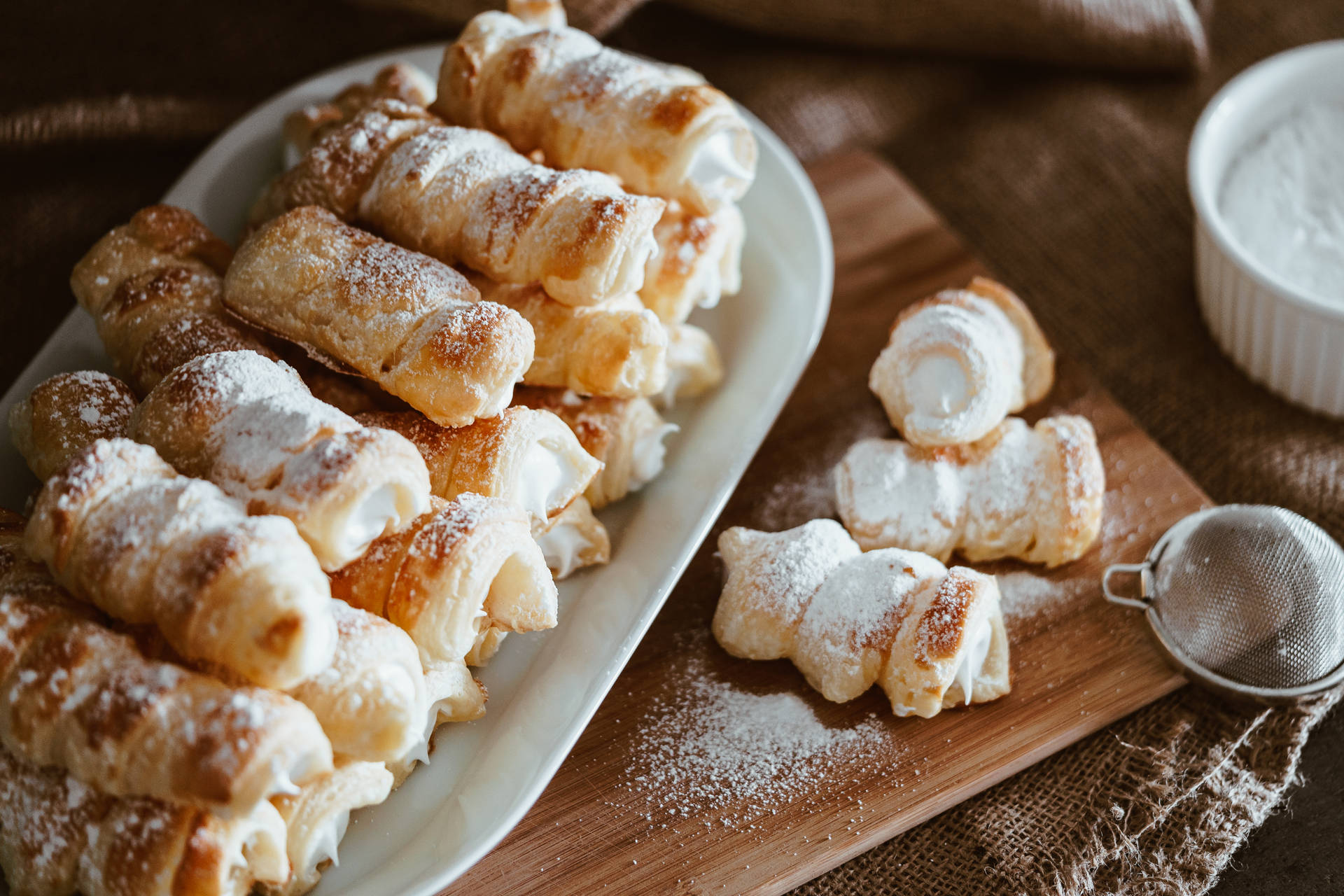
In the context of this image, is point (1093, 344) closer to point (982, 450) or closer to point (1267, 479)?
point (1267, 479)

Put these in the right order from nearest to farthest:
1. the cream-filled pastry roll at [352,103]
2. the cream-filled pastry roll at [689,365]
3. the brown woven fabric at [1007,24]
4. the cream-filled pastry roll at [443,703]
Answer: the cream-filled pastry roll at [443,703]
the cream-filled pastry roll at [689,365]
the cream-filled pastry roll at [352,103]
the brown woven fabric at [1007,24]

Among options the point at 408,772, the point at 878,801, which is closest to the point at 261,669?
the point at 408,772

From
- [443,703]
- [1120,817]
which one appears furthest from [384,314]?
[1120,817]

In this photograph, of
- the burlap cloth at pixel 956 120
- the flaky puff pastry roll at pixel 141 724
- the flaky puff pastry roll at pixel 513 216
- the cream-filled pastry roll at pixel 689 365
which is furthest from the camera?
the burlap cloth at pixel 956 120

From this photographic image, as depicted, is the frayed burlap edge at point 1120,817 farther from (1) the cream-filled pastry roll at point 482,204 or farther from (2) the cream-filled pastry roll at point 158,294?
(2) the cream-filled pastry roll at point 158,294

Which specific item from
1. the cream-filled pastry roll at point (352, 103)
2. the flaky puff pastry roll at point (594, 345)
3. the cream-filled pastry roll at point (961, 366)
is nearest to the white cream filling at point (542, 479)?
the flaky puff pastry roll at point (594, 345)

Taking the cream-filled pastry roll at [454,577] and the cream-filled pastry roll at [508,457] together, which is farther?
the cream-filled pastry roll at [508,457]
